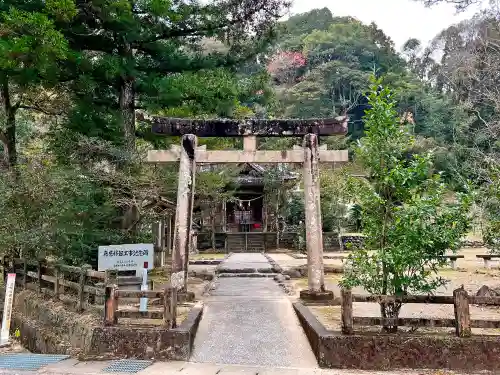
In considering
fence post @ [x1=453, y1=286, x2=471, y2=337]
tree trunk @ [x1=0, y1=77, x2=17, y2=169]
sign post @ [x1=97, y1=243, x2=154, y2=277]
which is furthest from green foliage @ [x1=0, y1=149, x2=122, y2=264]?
fence post @ [x1=453, y1=286, x2=471, y2=337]

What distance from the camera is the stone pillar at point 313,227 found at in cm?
959

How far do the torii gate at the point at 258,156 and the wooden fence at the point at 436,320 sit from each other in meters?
3.43

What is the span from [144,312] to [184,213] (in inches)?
123

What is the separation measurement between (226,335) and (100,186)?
5.64 meters

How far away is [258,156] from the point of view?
10.1 metres

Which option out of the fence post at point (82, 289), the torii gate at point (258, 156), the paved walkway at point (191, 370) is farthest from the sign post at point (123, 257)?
the paved walkway at point (191, 370)

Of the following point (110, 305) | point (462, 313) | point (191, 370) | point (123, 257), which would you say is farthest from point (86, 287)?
point (462, 313)

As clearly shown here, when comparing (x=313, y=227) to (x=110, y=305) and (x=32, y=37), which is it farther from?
(x=32, y=37)

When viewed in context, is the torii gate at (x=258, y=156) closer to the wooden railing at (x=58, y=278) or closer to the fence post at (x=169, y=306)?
the wooden railing at (x=58, y=278)

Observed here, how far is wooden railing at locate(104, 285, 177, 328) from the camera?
6633 millimetres

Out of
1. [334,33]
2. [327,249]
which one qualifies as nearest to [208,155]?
[327,249]

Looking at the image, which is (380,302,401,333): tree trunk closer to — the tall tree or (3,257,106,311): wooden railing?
(3,257,106,311): wooden railing

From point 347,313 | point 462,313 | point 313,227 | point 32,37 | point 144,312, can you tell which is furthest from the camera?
point 313,227

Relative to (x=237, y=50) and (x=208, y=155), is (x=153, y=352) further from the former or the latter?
(x=237, y=50)
